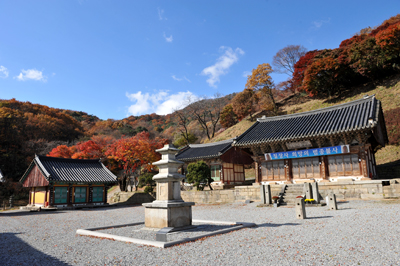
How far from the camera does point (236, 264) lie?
16.6 ft

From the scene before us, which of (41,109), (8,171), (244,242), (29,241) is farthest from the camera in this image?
(41,109)

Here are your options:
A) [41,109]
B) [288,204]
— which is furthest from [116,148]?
[41,109]

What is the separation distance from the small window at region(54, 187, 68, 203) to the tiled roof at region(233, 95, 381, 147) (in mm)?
17224

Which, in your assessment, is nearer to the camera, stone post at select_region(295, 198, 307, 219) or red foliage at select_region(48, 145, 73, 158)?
stone post at select_region(295, 198, 307, 219)

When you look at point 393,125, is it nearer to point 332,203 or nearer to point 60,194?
point 332,203

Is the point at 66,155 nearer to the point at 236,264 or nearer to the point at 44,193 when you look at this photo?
the point at 44,193

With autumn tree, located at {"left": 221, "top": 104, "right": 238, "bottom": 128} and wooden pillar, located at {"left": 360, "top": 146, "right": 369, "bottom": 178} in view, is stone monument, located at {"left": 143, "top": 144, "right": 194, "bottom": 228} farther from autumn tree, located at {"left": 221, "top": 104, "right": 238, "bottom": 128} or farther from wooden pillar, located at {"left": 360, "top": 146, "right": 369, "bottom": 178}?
autumn tree, located at {"left": 221, "top": 104, "right": 238, "bottom": 128}

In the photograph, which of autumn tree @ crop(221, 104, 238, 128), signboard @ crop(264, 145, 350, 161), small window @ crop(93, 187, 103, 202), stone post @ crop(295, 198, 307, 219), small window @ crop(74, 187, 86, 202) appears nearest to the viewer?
stone post @ crop(295, 198, 307, 219)

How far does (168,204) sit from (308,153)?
14.9m

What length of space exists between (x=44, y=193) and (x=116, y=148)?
986cm

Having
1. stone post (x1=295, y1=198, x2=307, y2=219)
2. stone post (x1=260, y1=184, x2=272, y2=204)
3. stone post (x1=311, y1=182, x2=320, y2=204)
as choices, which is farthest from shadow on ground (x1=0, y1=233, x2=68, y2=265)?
stone post (x1=311, y1=182, x2=320, y2=204)

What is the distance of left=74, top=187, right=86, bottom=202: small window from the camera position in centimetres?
2458

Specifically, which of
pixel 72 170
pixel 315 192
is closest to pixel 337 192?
pixel 315 192

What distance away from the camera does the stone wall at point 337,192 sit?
15.4 meters
